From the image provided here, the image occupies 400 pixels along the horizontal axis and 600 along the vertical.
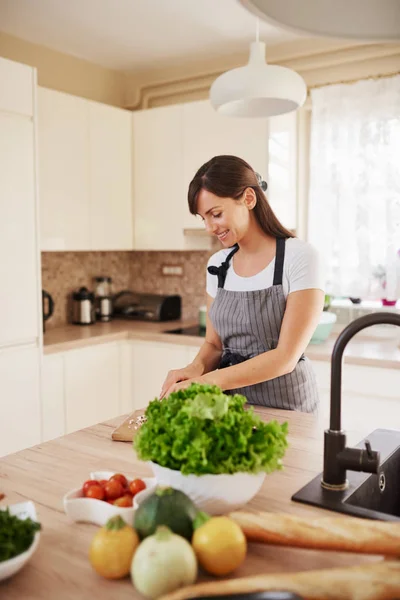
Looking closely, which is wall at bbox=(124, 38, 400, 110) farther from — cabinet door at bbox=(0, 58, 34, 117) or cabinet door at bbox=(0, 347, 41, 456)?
cabinet door at bbox=(0, 347, 41, 456)

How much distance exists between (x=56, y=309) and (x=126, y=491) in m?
2.85

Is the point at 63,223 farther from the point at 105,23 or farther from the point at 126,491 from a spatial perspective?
the point at 126,491

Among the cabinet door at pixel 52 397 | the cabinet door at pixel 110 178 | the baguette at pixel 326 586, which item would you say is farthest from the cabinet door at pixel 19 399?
the baguette at pixel 326 586

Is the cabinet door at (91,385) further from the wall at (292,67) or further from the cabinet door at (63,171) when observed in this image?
the wall at (292,67)

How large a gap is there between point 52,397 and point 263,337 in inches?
63.5

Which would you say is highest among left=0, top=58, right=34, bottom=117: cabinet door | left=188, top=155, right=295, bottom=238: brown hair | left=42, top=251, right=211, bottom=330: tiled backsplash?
left=0, top=58, right=34, bottom=117: cabinet door

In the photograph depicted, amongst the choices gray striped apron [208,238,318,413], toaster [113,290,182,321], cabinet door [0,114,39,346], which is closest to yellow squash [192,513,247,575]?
gray striped apron [208,238,318,413]

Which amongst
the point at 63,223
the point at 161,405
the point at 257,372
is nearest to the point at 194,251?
the point at 63,223

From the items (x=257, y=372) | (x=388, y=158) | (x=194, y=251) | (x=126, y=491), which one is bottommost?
(x=126, y=491)

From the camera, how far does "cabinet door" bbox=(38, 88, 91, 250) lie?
3.30 m

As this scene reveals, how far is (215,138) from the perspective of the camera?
11.5ft

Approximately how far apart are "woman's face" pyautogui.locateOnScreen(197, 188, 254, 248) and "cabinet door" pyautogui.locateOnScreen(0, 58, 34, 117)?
1.37 m

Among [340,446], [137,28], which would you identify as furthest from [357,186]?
[340,446]

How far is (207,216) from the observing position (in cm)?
195
